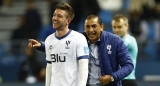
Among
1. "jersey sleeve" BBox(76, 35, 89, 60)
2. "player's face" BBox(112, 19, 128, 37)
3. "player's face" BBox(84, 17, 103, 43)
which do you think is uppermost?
"player's face" BBox(112, 19, 128, 37)

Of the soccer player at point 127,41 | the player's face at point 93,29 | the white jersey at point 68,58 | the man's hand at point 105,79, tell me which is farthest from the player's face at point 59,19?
the soccer player at point 127,41

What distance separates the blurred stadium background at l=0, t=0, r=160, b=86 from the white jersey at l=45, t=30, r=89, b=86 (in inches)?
190

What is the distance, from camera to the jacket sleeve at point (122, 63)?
5.08m

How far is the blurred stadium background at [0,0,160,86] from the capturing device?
1030 centimetres

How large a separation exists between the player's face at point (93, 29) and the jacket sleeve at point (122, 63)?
28cm

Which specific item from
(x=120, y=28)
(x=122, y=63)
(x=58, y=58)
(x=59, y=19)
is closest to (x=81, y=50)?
(x=58, y=58)

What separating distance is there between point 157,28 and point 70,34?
8.54 m

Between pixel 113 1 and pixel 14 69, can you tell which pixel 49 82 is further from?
pixel 113 1

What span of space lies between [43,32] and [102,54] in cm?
623

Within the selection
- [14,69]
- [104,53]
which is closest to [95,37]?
[104,53]

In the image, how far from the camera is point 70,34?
493cm

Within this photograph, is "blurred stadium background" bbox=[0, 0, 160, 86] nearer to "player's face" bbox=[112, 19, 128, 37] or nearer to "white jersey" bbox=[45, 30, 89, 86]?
"player's face" bbox=[112, 19, 128, 37]

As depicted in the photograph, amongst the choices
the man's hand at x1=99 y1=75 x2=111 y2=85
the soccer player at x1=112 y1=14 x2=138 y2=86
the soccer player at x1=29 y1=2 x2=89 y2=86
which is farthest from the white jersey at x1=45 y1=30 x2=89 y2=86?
the soccer player at x1=112 y1=14 x2=138 y2=86

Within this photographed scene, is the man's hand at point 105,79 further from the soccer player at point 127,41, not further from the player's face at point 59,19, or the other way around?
the soccer player at point 127,41
